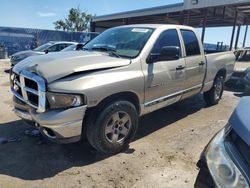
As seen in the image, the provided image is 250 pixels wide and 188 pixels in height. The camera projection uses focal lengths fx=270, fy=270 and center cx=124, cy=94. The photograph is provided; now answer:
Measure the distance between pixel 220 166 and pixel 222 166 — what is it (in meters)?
0.02

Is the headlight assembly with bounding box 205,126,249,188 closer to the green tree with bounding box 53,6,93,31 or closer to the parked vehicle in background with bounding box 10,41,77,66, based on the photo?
the parked vehicle in background with bounding box 10,41,77,66

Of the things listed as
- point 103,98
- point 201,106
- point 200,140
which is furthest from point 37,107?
point 201,106

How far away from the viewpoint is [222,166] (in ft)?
6.17

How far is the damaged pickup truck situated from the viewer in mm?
3371

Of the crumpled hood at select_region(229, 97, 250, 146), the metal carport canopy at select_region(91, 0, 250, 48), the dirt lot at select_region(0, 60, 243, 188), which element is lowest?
the dirt lot at select_region(0, 60, 243, 188)

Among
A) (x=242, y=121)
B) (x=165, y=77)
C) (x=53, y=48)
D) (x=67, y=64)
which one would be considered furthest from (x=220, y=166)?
(x=53, y=48)

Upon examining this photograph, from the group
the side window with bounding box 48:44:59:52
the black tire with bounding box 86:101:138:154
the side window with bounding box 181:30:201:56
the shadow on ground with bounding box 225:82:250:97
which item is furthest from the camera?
the side window with bounding box 48:44:59:52

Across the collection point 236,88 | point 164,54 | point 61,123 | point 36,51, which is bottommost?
point 236,88

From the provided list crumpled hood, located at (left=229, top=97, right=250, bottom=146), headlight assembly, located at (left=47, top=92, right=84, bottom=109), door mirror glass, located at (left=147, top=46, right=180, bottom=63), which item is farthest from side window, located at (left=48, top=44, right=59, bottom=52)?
crumpled hood, located at (left=229, top=97, right=250, bottom=146)

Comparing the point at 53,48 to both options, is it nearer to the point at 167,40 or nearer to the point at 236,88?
the point at 236,88

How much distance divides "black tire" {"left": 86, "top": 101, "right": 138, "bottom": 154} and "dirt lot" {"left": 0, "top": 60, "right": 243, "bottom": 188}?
170 millimetres

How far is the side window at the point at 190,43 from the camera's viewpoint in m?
5.41

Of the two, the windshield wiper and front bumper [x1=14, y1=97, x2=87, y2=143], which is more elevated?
the windshield wiper

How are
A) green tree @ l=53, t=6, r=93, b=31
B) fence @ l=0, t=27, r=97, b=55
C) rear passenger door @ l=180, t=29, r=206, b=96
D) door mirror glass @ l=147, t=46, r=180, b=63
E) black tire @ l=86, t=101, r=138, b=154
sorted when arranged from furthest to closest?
1. green tree @ l=53, t=6, r=93, b=31
2. fence @ l=0, t=27, r=97, b=55
3. rear passenger door @ l=180, t=29, r=206, b=96
4. door mirror glass @ l=147, t=46, r=180, b=63
5. black tire @ l=86, t=101, r=138, b=154
